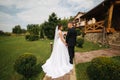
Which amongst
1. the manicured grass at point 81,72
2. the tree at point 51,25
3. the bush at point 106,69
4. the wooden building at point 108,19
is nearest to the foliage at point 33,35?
the tree at point 51,25

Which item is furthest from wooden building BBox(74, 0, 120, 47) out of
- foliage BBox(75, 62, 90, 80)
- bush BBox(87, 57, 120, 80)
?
bush BBox(87, 57, 120, 80)

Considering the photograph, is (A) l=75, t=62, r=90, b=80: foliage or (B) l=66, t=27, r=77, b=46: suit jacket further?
(B) l=66, t=27, r=77, b=46: suit jacket

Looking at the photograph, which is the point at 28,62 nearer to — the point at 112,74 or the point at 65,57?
the point at 65,57

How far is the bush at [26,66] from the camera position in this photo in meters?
6.64

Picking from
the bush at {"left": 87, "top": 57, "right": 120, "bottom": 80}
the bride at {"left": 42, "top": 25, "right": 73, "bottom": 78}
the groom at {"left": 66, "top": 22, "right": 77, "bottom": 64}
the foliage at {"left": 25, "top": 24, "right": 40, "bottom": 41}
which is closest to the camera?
the bush at {"left": 87, "top": 57, "right": 120, "bottom": 80}

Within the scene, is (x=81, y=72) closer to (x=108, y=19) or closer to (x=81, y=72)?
(x=81, y=72)

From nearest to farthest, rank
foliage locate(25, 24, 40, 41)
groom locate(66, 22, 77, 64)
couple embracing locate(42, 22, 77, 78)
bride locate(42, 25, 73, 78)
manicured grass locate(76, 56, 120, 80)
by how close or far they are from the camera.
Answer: manicured grass locate(76, 56, 120, 80) → bride locate(42, 25, 73, 78) → couple embracing locate(42, 22, 77, 78) → groom locate(66, 22, 77, 64) → foliage locate(25, 24, 40, 41)

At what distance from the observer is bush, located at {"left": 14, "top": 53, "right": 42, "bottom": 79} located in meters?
6.64

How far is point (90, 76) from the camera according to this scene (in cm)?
593

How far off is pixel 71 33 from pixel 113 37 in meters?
7.41

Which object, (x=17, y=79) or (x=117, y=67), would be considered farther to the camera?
(x=17, y=79)

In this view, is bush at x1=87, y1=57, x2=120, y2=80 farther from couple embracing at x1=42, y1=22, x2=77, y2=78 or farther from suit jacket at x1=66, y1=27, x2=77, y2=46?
suit jacket at x1=66, y1=27, x2=77, y2=46

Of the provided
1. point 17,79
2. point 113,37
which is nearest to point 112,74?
point 17,79

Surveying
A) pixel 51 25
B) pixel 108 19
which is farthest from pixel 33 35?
pixel 108 19
